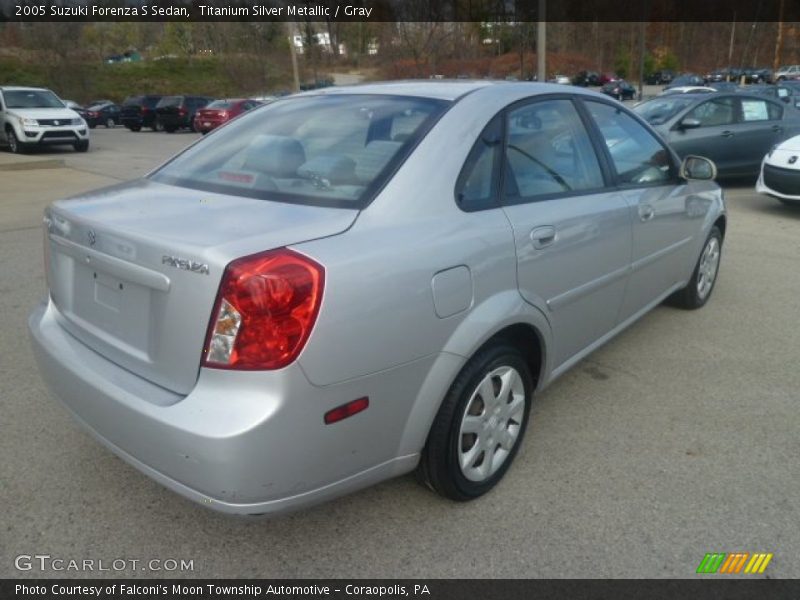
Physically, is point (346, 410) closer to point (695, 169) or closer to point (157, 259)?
point (157, 259)

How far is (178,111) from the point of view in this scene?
27438 mm

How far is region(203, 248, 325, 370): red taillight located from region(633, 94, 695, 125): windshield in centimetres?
982

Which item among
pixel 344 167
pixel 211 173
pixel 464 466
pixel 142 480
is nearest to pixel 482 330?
pixel 464 466

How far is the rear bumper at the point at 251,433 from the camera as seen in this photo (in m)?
1.88

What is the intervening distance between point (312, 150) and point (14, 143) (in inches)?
689

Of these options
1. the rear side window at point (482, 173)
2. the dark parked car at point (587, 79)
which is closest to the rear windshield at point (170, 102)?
the rear side window at point (482, 173)

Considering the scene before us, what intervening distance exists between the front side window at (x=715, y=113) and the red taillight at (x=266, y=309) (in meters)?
9.96

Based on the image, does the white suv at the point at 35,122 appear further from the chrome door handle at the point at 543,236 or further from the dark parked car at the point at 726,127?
the chrome door handle at the point at 543,236

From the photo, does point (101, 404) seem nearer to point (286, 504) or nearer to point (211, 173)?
point (286, 504)

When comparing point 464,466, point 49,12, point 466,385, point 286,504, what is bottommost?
point 464,466

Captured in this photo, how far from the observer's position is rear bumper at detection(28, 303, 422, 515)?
188 centimetres
